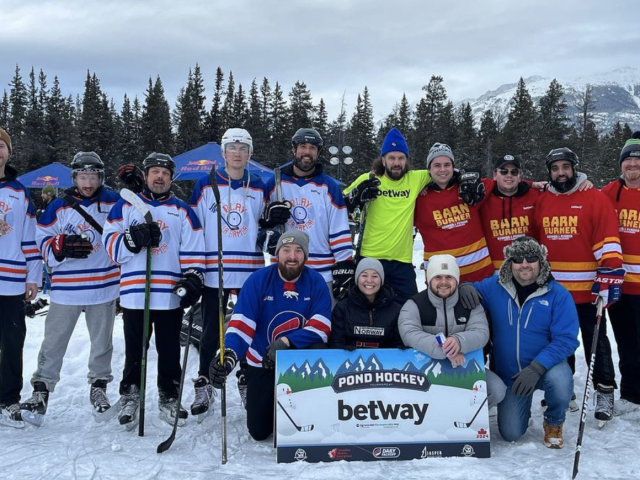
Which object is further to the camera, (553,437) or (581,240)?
(581,240)

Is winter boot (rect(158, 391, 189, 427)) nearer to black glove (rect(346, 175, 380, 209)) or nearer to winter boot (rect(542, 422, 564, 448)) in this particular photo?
black glove (rect(346, 175, 380, 209))

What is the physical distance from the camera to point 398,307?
4.14 m

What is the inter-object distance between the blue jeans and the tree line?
128 ft

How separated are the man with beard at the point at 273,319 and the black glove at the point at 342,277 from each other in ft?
1.26

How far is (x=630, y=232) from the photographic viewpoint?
4480mm

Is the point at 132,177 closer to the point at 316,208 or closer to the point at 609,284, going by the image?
the point at 316,208

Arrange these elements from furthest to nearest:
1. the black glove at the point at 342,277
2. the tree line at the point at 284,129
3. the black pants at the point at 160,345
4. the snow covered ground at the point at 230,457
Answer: the tree line at the point at 284,129
the black glove at the point at 342,277
the black pants at the point at 160,345
the snow covered ground at the point at 230,457

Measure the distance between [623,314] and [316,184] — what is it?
306cm

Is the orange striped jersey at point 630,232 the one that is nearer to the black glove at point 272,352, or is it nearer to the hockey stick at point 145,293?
the black glove at point 272,352

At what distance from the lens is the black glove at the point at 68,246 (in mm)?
4199

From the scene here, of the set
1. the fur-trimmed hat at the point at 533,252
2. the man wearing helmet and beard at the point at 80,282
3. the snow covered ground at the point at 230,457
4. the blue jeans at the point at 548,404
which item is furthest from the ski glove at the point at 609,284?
the man wearing helmet and beard at the point at 80,282

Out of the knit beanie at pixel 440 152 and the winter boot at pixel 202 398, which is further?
the knit beanie at pixel 440 152

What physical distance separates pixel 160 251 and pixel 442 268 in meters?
2.34

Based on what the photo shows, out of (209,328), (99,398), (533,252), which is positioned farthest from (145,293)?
(533,252)
